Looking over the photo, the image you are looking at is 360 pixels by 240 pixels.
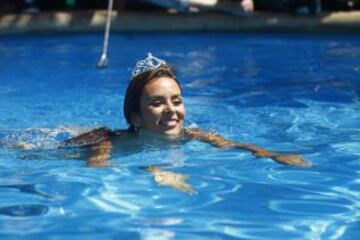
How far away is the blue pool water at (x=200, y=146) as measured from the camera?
3.49m

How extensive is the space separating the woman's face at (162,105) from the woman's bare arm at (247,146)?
0.30 meters

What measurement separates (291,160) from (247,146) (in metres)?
0.43

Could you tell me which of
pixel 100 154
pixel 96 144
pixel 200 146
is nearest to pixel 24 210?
pixel 100 154

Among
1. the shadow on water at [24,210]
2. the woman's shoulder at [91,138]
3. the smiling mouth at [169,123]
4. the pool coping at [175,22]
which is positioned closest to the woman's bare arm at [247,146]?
the smiling mouth at [169,123]

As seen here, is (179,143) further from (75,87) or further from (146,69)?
(75,87)

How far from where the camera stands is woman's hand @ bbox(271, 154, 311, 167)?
4.28 meters

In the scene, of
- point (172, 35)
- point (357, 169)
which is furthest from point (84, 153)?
point (172, 35)

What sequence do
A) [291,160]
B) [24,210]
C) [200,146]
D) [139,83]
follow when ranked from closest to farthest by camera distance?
[24,210] < [291,160] < [139,83] < [200,146]

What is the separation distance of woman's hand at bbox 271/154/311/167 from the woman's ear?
0.85 m

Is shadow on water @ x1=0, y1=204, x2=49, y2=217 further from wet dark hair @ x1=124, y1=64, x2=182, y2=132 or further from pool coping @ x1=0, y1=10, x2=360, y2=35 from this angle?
pool coping @ x1=0, y1=10, x2=360, y2=35

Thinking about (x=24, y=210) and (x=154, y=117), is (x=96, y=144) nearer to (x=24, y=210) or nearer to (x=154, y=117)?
(x=154, y=117)

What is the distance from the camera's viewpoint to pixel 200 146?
4.81 meters

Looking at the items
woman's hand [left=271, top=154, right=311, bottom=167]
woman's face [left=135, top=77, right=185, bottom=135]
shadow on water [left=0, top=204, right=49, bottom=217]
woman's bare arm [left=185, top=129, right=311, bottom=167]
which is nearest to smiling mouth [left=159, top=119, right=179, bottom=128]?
woman's face [left=135, top=77, right=185, bottom=135]

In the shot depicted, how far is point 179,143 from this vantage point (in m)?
4.75
